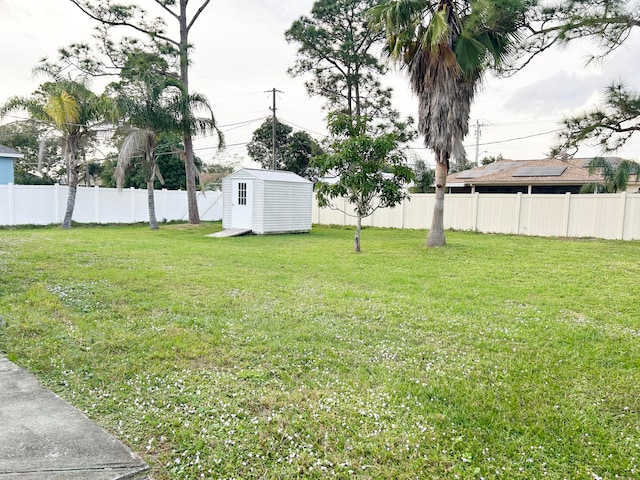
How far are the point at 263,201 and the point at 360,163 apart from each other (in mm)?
5202

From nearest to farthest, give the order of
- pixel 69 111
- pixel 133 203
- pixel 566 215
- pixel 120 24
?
pixel 566 215, pixel 69 111, pixel 120 24, pixel 133 203

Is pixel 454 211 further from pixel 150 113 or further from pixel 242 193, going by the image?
pixel 150 113

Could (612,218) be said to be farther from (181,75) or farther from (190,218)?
(181,75)

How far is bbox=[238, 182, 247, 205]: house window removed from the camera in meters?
14.2

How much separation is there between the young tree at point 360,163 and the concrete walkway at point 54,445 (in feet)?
25.1

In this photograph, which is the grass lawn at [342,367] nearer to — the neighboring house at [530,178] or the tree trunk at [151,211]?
the tree trunk at [151,211]

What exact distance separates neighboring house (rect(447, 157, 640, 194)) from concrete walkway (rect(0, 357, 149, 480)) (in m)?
18.8

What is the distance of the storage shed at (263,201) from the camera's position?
13992 millimetres

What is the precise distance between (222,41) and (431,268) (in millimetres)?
11454

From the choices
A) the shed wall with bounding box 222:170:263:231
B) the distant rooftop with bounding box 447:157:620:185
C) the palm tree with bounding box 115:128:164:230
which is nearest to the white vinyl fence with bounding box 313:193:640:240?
the distant rooftop with bounding box 447:157:620:185

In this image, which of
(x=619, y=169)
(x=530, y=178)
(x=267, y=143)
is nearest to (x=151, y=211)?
(x=267, y=143)

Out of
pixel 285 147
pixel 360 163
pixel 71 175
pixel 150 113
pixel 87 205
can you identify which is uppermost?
pixel 285 147

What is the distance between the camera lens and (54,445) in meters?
2.08

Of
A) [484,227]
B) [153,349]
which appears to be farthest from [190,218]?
[153,349]
